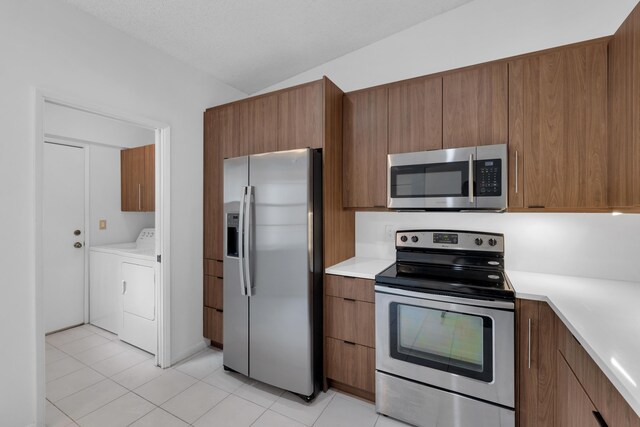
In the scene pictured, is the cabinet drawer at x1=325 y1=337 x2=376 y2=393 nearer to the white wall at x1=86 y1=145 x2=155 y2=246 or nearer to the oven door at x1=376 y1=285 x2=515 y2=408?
the oven door at x1=376 y1=285 x2=515 y2=408

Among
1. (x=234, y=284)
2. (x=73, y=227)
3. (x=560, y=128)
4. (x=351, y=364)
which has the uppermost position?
(x=560, y=128)

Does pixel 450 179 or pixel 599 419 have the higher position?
pixel 450 179

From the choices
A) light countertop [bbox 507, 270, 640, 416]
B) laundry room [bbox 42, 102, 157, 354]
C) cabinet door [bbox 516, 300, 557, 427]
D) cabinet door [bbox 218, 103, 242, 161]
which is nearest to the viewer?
light countertop [bbox 507, 270, 640, 416]

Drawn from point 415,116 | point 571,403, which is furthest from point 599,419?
point 415,116

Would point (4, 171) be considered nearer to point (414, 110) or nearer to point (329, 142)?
point (329, 142)

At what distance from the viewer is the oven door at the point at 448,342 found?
156 centimetres

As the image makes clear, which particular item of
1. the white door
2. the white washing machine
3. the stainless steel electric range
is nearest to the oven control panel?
the stainless steel electric range

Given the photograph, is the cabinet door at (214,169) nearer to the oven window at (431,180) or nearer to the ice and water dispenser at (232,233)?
the ice and water dispenser at (232,233)

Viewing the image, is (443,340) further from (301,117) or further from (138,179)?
(138,179)

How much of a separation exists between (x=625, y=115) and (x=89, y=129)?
4.79m

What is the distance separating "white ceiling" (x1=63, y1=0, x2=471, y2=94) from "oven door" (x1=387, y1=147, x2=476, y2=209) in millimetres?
1199

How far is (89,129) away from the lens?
342 cm

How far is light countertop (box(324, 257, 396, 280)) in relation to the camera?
2.04m

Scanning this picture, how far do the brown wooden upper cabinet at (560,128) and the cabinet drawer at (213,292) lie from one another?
2558 millimetres
